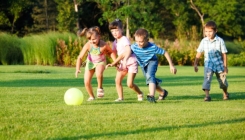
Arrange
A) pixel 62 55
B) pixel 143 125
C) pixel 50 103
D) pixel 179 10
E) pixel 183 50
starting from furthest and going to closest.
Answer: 1. pixel 179 10
2. pixel 183 50
3. pixel 62 55
4. pixel 50 103
5. pixel 143 125

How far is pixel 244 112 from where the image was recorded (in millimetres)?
7859

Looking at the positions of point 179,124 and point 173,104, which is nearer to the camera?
point 179,124

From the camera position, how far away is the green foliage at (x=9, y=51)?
92.7 feet

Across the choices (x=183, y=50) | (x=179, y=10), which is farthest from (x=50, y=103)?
(x=179, y=10)

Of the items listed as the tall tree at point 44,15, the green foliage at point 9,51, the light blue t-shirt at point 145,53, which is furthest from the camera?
the tall tree at point 44,15

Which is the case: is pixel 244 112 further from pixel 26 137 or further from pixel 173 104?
pixel 26 137

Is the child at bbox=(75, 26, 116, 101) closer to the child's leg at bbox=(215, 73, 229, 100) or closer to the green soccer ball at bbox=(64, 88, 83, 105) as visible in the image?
the green soccer ball at bbox=(64, 88, 83, 105)

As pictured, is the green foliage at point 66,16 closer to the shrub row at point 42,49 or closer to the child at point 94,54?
the shrub row at point 42,49

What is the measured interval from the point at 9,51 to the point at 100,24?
25395 mm

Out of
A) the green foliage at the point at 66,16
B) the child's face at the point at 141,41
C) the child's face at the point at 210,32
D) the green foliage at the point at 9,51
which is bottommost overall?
the green foliage at the point at 9,51

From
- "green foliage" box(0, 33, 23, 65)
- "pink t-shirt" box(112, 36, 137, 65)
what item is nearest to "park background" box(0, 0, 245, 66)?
Answer: "green foliage" box(0, 33, 23, 65)

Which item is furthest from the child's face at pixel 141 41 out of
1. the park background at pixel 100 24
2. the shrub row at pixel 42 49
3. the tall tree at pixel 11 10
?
the tall tree at pixel 11 10

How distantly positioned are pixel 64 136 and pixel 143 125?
116 centimetres

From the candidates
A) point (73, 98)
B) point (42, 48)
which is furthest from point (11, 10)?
point (73, 98)
